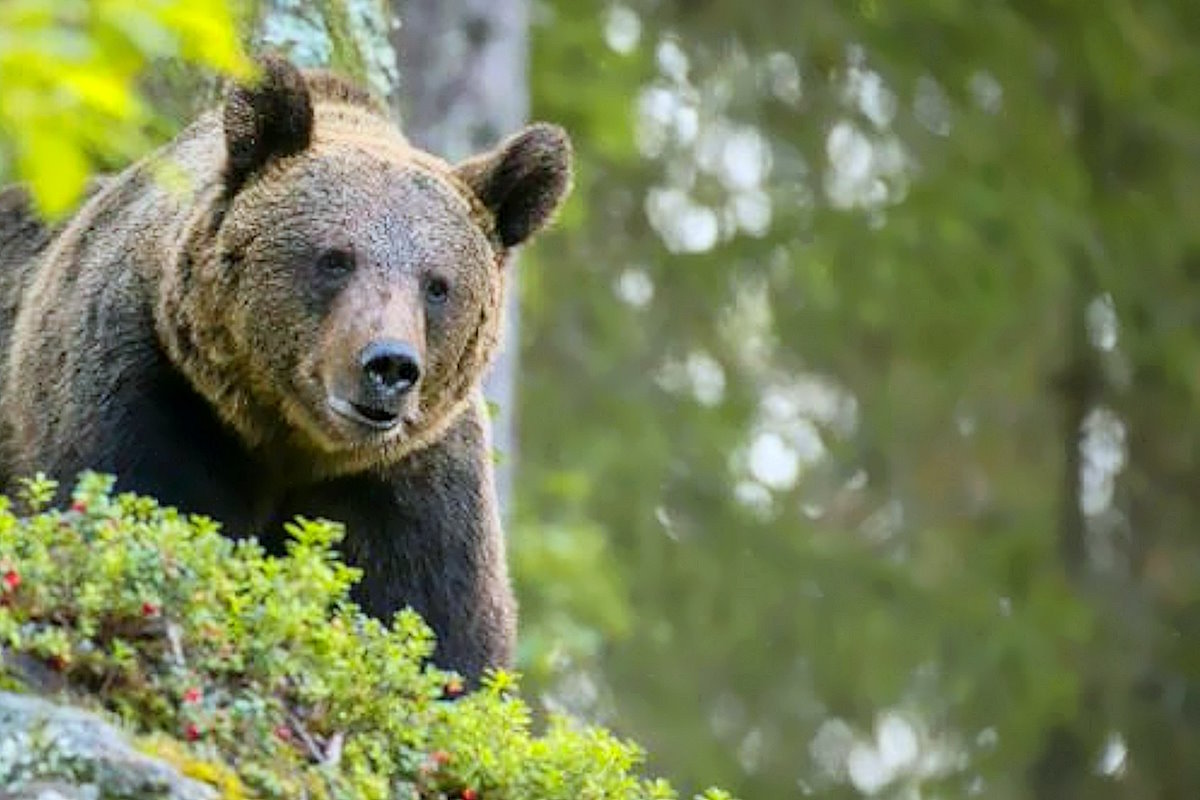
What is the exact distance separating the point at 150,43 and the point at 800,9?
11916 mm

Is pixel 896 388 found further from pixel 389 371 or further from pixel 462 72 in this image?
pixel 389 371

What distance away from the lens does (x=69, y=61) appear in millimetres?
3109

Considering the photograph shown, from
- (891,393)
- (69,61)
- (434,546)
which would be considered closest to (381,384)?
(434,546)

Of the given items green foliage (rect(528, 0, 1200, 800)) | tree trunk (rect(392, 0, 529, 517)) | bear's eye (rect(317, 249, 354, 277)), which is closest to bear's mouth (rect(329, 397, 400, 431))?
bear's eye (rect(317, 249, 354, 277))

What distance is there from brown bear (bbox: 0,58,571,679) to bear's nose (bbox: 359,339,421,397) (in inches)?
0.9

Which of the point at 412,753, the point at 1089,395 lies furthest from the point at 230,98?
the point at 1089,395

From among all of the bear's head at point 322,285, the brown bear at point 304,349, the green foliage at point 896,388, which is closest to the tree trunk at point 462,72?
the brown bear at point 304,349

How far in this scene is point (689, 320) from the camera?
16.0 meters

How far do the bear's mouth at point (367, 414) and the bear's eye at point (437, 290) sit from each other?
39cm

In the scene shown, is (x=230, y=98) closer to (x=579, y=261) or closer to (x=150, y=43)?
(x=150, y=43)

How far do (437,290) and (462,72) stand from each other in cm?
279

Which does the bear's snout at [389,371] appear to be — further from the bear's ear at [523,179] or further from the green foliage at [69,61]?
the green foliage at [69,61]

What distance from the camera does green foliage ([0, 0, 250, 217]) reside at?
3105 mm

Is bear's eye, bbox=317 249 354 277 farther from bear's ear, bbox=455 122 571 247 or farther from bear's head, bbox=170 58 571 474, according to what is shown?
bear's ear, bbox=455 122 571 247
